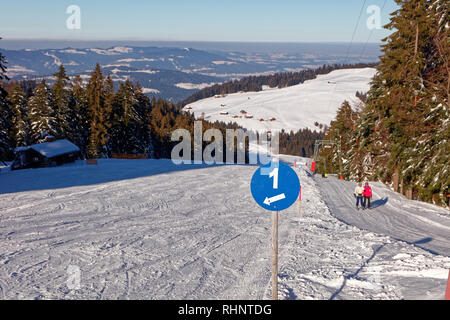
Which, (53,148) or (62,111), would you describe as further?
(62,111)

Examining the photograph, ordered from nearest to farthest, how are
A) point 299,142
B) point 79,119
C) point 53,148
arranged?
point 53,148 → point 79,119 → point 299,142

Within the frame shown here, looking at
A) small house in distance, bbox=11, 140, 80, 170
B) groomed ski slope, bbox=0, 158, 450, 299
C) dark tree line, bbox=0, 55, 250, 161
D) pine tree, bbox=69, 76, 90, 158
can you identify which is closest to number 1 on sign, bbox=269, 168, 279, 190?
groomed ski slope, bbox=0, 158, 450, 299

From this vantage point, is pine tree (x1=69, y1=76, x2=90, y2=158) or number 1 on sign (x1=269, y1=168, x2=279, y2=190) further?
pine tree (x1=69, y1=76, x2=90, y2=158)

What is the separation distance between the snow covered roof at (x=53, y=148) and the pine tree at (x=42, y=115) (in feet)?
20.0

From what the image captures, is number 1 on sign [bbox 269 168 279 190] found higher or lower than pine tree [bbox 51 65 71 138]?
higher

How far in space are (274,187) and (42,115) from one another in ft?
159

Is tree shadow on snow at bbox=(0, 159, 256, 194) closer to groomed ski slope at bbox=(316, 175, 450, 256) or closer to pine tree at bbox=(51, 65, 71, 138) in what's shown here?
groomed ski slope at bbox=(316, 175, 450, 256)

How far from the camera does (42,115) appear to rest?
4634cm

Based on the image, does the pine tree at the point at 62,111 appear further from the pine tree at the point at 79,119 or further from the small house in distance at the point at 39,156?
the small house in distance at the point at 39,156

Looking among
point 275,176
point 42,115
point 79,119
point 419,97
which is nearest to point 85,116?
point 79,119

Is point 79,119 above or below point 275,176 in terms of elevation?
below

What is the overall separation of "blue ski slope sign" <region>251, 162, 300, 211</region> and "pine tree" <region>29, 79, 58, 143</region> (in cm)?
4671

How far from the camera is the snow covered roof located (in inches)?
1510

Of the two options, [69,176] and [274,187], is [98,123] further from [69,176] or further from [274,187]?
[274,187]
